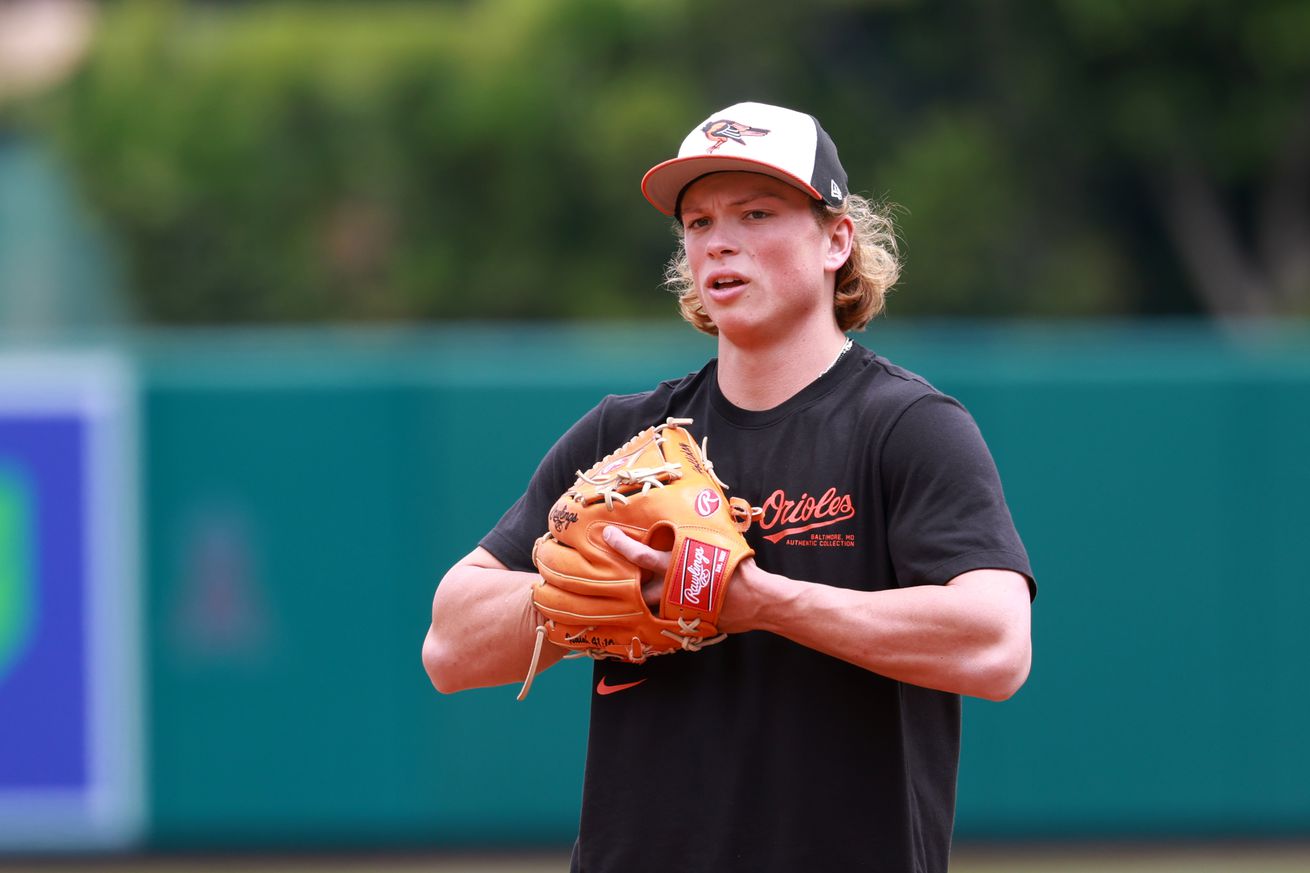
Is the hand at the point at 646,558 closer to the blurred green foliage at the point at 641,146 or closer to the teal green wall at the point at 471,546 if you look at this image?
the teal green wall at the point at 471,546

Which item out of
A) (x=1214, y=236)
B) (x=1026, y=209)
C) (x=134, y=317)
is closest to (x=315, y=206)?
(x=134, y=317)

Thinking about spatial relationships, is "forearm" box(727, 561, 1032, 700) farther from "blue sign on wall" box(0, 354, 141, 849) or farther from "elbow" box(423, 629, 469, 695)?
"blue sign on wall" box(0, 354, 141, 849)

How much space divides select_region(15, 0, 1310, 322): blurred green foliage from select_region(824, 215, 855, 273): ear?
1529cm

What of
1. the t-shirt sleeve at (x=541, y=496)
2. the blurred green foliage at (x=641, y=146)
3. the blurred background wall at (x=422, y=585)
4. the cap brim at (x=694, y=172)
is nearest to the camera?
the cap brim at (x=694, y=172)

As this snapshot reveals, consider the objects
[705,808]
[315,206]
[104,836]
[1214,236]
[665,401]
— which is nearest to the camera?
[705,808]

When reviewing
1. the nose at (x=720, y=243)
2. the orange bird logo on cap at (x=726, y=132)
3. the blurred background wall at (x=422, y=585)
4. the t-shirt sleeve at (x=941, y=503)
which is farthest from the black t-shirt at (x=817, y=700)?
the blurred background wall at (x=422, y=585)

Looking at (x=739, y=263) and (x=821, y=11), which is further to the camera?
(x=821, y=11)

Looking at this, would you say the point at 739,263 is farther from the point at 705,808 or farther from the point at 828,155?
the point at 705,808

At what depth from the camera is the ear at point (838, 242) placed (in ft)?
8.66

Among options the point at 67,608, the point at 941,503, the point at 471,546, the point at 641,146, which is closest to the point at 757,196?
the point at 941,503

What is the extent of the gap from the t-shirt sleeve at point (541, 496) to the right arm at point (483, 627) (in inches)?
1.1

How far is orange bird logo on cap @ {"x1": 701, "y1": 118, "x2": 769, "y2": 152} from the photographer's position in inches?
101

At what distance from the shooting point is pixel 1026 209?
65.3ft

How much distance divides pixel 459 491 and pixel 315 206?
15.8 meters
